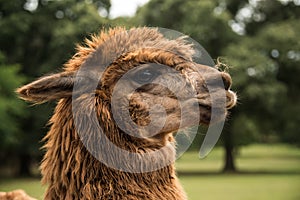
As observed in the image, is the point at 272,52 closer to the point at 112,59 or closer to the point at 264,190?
the point at 264,190

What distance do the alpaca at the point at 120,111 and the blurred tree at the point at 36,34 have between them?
64.9 feet

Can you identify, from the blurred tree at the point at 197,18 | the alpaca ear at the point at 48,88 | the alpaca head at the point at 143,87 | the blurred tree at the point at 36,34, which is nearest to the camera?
the alpaca ear at the point at 48,88

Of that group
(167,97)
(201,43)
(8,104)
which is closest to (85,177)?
(167,97)

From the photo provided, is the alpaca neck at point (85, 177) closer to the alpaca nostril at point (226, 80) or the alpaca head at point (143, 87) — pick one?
the alpaca head at point (143, 87)

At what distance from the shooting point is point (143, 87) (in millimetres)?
3111

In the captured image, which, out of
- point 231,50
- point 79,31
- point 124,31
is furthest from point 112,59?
point 231,50

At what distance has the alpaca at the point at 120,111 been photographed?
2.87 metres

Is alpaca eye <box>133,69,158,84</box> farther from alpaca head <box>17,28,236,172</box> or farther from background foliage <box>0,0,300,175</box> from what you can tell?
background foliage <box>0,0,300,175</box>

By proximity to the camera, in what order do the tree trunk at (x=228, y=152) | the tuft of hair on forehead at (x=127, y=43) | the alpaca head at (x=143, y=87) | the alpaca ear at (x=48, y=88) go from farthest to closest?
the tree trunk at (x=228, y=152) < the tuft of hair on forehead at (x=127, y=43) < the alpaca head at (x=143, y=87) < the alpaca ear at (x=48, y=88)

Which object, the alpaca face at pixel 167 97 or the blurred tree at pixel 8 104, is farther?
the blurred tree at pixel 8 104

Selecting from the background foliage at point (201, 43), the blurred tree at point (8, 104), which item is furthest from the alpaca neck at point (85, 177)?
the background foliage at point (201, 43)

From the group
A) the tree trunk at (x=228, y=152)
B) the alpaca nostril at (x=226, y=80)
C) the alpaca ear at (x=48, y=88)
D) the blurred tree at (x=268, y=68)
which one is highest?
the blurred tree at (x=268, y=68)

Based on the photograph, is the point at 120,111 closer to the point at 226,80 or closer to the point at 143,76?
the point at 143,76

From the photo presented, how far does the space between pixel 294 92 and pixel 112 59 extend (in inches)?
1065
